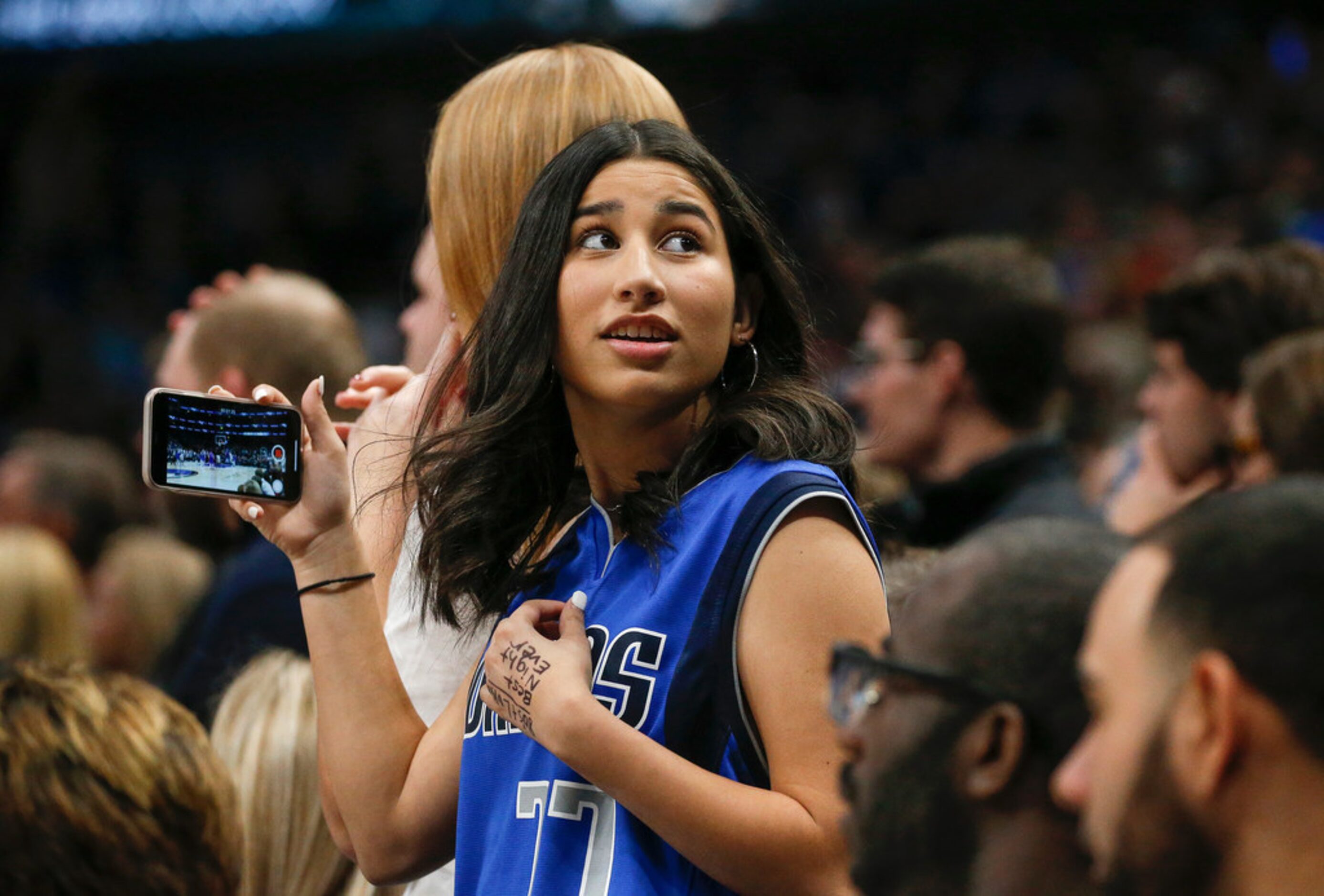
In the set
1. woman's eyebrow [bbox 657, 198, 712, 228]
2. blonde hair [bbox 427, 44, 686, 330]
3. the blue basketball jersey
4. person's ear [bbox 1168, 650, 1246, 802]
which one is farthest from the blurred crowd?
woman's eyebrow [bbox 657, 198, 712, 228]

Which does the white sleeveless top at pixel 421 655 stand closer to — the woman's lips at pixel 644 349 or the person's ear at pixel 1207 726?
the woman's lips at pixel 644 349

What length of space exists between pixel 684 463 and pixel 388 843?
677 millimetres

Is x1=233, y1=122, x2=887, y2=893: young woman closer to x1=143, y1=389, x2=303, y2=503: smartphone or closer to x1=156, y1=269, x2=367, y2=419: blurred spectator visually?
x1=143, y1=389, x2=303, y2=503: smartphone

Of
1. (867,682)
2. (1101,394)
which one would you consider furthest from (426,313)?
(1101,394)

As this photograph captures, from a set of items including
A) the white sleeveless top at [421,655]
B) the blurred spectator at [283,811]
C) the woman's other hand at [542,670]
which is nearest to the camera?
the woman's other hand at [542,670]

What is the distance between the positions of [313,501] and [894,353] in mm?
2615

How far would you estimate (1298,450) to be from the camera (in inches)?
109

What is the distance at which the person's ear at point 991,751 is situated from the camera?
1348 mm

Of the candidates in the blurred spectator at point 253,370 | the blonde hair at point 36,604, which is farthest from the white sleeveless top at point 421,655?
the blonde hair at point 36,604

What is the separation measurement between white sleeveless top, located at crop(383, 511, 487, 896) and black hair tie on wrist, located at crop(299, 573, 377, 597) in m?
0.15

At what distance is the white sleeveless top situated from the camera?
90.4 inches

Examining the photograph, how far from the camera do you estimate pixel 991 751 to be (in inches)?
53.6

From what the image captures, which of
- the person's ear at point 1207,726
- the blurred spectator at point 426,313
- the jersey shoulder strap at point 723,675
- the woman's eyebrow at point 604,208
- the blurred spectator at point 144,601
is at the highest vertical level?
the woman's eyebrow at point 604,208

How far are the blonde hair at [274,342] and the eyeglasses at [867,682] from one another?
6.80 feet
